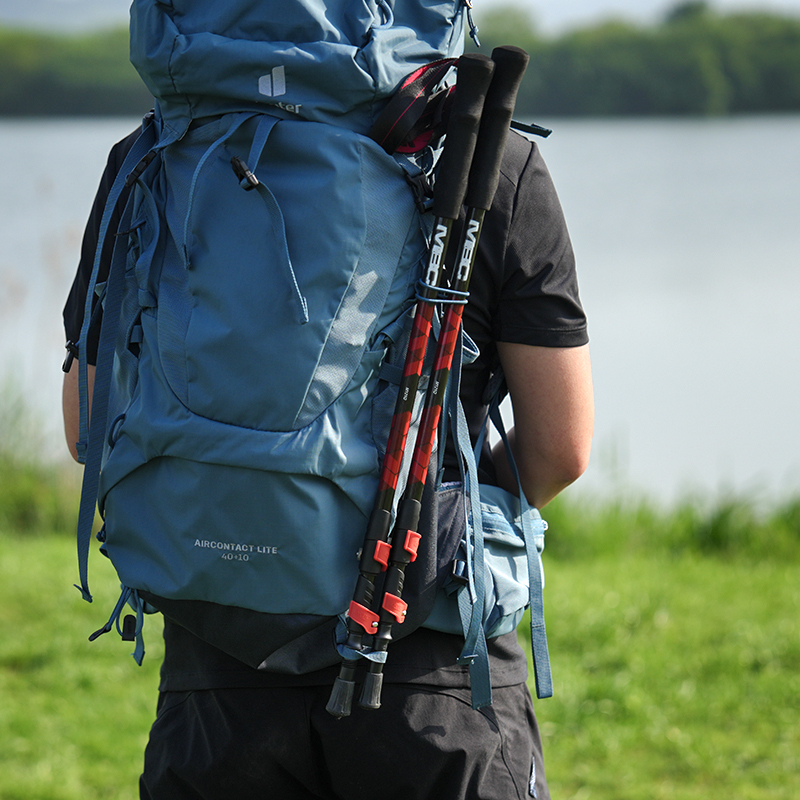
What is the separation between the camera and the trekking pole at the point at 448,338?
142cm

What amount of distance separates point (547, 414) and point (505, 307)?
19cm

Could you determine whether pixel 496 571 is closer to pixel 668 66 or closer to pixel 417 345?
pixel 417 345

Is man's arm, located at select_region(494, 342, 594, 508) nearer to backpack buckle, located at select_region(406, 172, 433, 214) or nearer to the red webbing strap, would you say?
backpack buckle, located at select_region(406, 172, 433, 214)

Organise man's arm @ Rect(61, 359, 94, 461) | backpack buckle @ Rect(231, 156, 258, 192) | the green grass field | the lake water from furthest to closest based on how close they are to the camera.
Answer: the lake water < the green grass field < man's arm @ Rect(61, 359, 94, 461) < backpack buckle @ Rect(231, 156, 258, 192)

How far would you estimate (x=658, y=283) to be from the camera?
922 cm

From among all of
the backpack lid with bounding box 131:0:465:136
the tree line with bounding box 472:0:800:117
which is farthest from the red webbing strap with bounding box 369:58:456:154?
the tree line with bounding box 472:0:800:117

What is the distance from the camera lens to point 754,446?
22.6 ft

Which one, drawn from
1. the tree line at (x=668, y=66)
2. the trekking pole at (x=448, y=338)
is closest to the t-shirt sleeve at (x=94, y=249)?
the trekking pole at (x=448, y=338)

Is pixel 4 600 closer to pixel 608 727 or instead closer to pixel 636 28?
pixel 608 727

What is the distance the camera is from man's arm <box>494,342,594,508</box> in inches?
61.0

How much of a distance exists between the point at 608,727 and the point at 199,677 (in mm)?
2107

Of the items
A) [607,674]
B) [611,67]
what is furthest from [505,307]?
[611,67]

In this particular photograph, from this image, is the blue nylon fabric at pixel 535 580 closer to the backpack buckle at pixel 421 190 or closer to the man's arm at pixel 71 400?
the backpack buckle at pixel 421 190

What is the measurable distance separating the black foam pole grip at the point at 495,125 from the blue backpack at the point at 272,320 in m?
0.08
